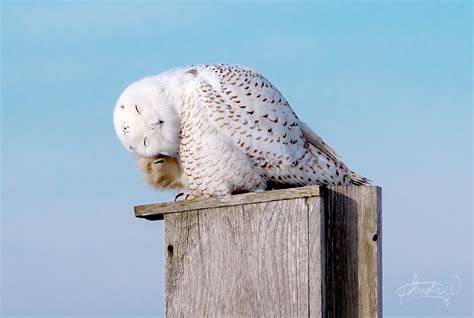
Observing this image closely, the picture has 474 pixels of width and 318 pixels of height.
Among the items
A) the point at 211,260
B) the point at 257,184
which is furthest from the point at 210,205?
the point at 257,184

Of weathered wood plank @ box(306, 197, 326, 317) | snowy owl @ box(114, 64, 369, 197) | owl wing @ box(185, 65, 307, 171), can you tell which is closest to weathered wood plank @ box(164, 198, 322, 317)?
weathered wood plank @ box(306, 197, 326, 317)

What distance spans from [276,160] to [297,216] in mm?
795

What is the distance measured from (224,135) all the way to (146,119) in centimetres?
37

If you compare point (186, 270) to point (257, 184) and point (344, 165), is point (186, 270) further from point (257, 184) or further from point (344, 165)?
point (344, 165)

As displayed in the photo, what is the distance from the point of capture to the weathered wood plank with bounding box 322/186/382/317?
303cm

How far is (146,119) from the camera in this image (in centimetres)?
388

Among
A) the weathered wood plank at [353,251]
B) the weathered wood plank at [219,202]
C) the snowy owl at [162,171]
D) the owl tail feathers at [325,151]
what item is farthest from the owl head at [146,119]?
the weathered wood plank at [353,251]

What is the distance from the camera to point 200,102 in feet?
12.9

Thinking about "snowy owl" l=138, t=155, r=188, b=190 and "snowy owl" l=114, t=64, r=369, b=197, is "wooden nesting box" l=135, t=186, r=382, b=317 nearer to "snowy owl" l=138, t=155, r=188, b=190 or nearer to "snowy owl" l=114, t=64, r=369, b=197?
"snowy owl" l=114, t=64, r=369, b=197

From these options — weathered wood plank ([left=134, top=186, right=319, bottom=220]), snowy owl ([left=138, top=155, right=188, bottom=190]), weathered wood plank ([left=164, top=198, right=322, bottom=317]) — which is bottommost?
weathered wood plank ([left=164, top=198, right=322, bottom=317])

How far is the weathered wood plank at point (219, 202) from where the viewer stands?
3.09 metres

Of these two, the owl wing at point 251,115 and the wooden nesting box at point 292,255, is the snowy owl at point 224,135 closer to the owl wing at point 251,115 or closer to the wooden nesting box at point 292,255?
the owl wing at point 251,115

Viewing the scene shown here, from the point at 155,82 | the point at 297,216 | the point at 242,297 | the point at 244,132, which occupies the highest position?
the point at 155,82

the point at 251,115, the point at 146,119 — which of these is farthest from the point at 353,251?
the point at 146,119
